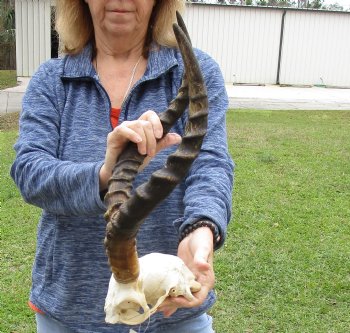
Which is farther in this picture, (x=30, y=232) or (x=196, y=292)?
(x=30, y=232)

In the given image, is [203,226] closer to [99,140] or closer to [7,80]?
[99,140]

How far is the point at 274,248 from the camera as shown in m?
5.41

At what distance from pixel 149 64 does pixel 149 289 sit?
84 centimetres

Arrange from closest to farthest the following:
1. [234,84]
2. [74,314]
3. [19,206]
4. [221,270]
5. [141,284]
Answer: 1. [141,284]
2. [74,314]
3. [221,270]
4. [19,206]
5. [234,84]

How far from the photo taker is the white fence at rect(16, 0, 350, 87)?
886 inches

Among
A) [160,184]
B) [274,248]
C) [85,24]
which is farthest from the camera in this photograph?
[274,248]

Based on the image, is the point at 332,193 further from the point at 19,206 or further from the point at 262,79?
the point at 262,79

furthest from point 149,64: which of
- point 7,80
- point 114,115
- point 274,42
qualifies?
point 274,42

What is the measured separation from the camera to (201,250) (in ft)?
5.02

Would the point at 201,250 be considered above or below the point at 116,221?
below

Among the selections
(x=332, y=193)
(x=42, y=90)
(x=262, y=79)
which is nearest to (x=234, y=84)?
(x=262, y=79)

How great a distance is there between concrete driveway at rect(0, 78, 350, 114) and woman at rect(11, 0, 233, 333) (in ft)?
38.4

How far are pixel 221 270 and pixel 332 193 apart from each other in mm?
2762

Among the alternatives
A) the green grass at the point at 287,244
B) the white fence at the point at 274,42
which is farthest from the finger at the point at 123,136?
the white fence at the point at 274,42
